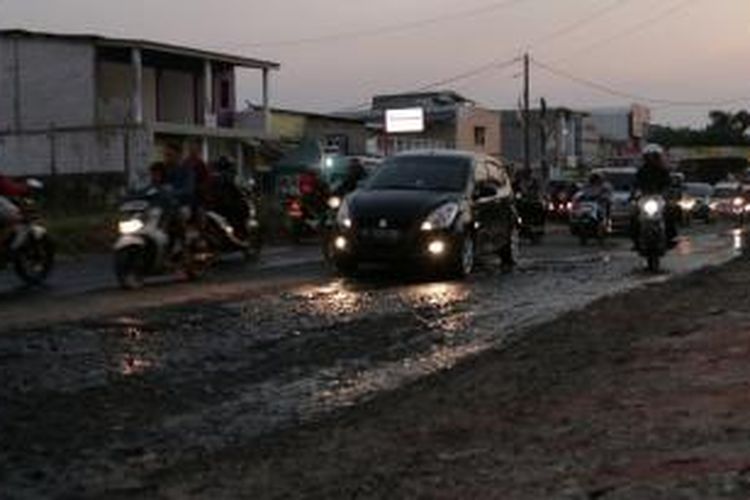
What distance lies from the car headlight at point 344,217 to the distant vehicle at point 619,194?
1225 cm

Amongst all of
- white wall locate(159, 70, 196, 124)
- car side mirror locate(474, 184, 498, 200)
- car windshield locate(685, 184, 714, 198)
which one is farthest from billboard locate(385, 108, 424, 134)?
car side mirror locate(474, 184, 498, 200)

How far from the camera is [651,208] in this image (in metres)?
20.3

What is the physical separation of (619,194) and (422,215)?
1741 cm

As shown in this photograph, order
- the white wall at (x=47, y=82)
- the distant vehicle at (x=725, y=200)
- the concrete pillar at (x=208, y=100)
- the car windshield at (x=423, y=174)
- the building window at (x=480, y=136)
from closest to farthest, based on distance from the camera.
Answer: the car windshield at (x=423, y=174)
the white wall at (x=47, y=82)
the distant vehicle at (x=725, y=200)
the concrete pillar at (x=208, y=100)
the building window at (x=480, y=136)

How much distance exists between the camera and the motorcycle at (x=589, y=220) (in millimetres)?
29859

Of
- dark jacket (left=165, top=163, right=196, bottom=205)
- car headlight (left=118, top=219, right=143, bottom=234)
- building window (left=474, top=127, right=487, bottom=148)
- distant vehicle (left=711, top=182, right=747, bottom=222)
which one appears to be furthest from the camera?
building window (left=474, top=127, right=487, bottom=148)

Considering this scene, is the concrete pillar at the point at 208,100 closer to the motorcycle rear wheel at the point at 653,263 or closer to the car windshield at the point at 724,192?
the car windshield at the point at 724,192

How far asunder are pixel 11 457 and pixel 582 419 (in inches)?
115

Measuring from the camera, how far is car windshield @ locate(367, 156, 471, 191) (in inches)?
762

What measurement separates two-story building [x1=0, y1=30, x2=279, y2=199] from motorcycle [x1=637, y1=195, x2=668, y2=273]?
2389 centimetres

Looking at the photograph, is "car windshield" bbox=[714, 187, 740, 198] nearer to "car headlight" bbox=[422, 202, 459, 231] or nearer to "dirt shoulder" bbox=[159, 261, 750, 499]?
"car headlight" bbox=[422, 202, 459, 231]

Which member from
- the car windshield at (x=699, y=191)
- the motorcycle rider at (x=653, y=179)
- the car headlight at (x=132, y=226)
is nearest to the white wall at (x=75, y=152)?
the car windshield at (x=699, y=191)

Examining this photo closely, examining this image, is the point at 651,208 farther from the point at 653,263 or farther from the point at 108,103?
the point at 108,103

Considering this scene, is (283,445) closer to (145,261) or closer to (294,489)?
(294,489)
